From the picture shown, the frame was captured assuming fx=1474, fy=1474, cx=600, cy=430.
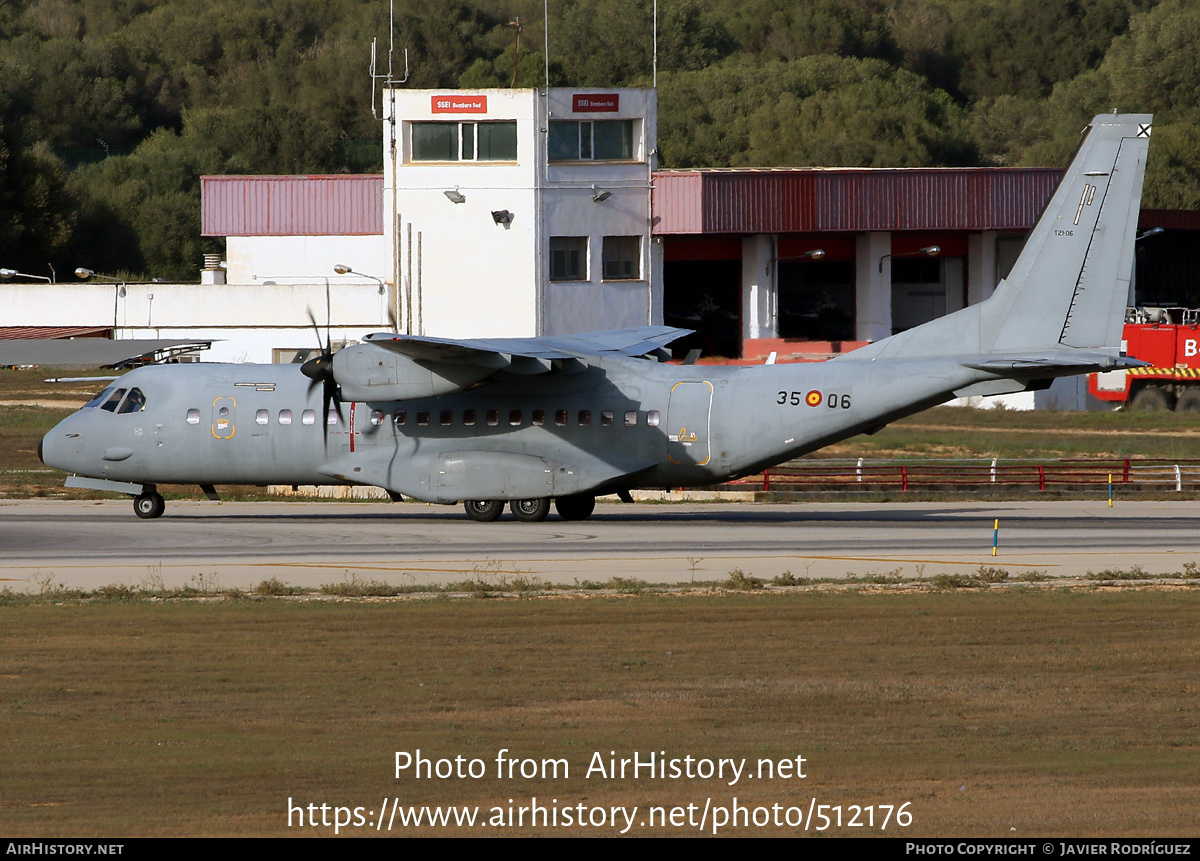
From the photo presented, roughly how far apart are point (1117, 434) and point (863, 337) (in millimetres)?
20441

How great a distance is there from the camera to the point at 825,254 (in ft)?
245

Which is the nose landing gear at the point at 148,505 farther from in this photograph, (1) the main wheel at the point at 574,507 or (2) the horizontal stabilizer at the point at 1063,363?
(2) the horizontal stabilizer at the point at 1063,363

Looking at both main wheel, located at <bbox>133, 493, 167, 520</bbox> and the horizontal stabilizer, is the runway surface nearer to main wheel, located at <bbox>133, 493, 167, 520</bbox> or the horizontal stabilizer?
main wheel, located at <bbox>133, 493, 167, 520</bbox>

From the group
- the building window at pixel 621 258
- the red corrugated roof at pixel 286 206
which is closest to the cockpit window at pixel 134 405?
the building window at pixel 621 258

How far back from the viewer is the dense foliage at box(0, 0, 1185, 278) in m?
113

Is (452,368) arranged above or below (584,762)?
above

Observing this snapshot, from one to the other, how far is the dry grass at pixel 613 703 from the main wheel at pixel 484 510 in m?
10.3

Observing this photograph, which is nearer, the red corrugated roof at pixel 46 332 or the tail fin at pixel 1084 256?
the tail fin at pixel 1084 256

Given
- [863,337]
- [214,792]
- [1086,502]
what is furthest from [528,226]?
[214,792]

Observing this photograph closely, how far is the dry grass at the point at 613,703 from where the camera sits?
1120cm

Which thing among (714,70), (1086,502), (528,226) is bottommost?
(1086,502)

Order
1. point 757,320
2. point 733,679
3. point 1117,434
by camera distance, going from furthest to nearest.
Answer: point 757,320, point 1117,434, point 733,679

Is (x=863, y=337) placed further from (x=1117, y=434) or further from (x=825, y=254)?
(x=1117, y=434)

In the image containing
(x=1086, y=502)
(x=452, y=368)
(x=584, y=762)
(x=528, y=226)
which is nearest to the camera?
(x=584, y=762)
